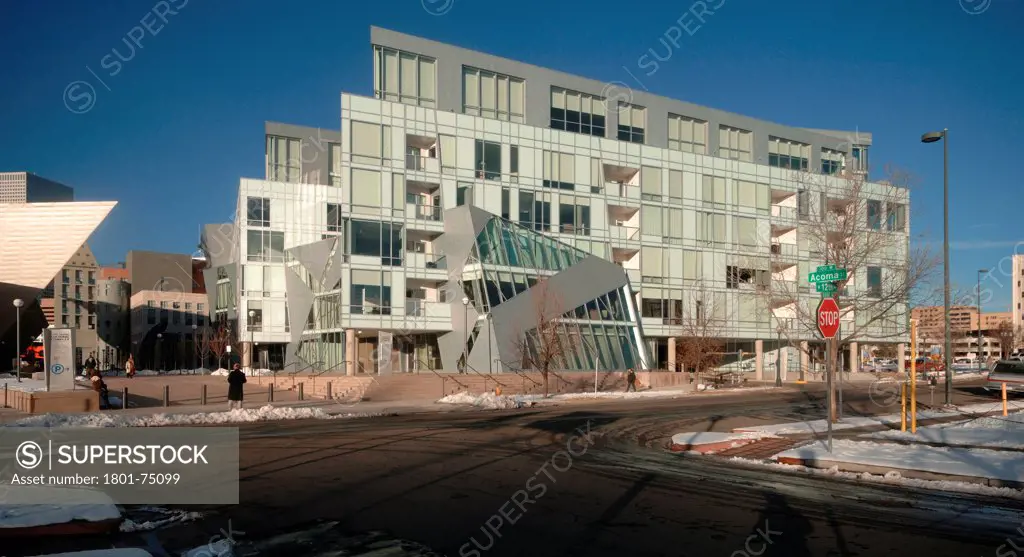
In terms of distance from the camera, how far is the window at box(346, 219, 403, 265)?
4631 centimetres

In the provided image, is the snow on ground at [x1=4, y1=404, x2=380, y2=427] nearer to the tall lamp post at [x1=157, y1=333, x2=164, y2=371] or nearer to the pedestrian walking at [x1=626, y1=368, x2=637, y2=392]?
the pedestrian walking at [x1=626, y1=368, x2=637, y2=392]

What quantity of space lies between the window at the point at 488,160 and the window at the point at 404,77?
407 cm

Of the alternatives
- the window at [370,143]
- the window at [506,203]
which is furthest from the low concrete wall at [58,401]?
the window at [506,203]

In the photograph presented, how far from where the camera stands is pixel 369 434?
59.6ft

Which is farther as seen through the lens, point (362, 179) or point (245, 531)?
point (362, 179)

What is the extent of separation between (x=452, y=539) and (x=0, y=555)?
13.3ft

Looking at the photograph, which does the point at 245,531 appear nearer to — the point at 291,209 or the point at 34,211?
the point at 34,211

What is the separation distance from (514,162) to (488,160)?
1.95 metres

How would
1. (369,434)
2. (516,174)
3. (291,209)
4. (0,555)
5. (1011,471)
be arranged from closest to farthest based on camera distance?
(0,555), (1011,471), (369,434), (516,174), (291,209)

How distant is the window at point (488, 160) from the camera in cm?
5041

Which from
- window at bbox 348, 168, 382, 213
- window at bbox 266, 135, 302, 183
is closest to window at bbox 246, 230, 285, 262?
window at bbox 266, 135, 302, 183

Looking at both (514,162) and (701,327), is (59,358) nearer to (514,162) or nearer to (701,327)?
(514,162)

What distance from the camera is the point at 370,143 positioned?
46688 mm

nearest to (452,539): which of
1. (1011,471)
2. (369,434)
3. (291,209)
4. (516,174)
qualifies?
(1011,471)
